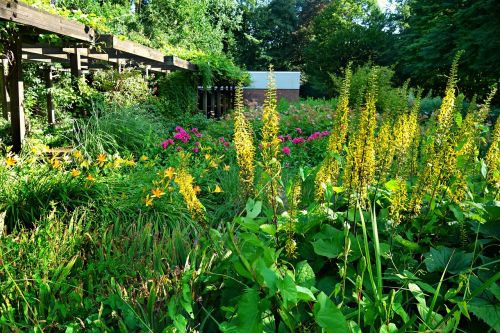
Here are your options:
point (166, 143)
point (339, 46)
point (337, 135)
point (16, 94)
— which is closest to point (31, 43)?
point (16, 94)

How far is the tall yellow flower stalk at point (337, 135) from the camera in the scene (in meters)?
1.47

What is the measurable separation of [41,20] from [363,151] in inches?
193

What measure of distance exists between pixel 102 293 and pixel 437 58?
641 inches

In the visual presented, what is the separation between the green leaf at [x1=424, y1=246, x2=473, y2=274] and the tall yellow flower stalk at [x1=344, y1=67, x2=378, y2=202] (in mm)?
296

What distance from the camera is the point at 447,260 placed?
1354 millimetres

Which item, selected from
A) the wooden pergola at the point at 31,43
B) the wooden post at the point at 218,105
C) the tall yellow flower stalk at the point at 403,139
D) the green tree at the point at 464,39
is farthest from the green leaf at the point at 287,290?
the wooden post at the point at 218,105

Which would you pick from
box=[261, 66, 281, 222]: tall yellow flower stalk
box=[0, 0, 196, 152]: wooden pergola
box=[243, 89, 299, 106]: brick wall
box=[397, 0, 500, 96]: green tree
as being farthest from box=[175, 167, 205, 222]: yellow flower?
box=[243, 89, 299, 106]: brick wall

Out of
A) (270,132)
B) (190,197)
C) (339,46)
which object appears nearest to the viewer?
(270,132)

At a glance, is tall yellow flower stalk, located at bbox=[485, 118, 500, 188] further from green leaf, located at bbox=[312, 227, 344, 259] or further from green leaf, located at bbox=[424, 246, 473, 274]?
green leaf, located at bbox=[312, 227, 344, 259]

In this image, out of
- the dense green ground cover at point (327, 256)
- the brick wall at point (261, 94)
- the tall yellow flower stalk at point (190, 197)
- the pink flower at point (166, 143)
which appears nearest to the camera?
the dense green ground cover at point (327, 256)

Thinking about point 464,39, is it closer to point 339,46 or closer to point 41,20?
point 41,20

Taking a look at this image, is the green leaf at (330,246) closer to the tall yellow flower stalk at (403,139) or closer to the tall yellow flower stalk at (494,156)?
the tall yellow flower stalk at (403,139)

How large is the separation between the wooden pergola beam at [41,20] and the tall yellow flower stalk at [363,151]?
4.36 metres

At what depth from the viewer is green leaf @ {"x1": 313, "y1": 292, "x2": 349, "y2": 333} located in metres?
0.96
